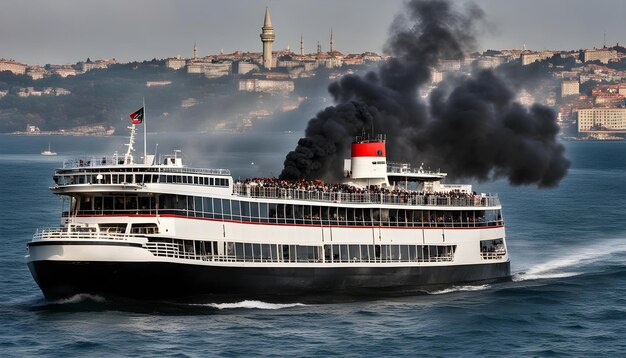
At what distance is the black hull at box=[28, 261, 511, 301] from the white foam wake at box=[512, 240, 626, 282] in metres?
6.51

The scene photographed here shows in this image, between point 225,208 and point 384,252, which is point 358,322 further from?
point 384,252

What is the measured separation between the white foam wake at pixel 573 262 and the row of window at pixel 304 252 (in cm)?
636

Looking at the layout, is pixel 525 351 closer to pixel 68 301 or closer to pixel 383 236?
pixel 383 236

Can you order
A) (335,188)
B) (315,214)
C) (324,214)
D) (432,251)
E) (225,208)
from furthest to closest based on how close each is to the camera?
(432,251) < (335,188) < (324,214) < (315,214) < (225,208)

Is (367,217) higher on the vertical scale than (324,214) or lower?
lower

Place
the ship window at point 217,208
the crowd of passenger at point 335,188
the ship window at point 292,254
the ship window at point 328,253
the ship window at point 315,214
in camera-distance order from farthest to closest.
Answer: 1. the ship window at point 328,253
2. the ship window at point 315,214
3. the crowd of passenger at point 335,188
4. the ship window at point 292,254
5. the ship window at point 217,208

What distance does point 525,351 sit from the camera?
135 ft

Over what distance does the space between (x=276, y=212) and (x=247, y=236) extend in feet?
6.67

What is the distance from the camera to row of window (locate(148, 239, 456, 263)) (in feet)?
151

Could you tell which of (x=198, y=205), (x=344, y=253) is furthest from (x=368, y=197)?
(x=198, y=205)

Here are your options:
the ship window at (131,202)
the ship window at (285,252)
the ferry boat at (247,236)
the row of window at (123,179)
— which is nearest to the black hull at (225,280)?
the ferry boat at (247,236)

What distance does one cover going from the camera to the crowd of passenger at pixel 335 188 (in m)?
50.3

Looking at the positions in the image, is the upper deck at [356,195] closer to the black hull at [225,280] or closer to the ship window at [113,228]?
the black hull at [225,280]

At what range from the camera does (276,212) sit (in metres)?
49.1
